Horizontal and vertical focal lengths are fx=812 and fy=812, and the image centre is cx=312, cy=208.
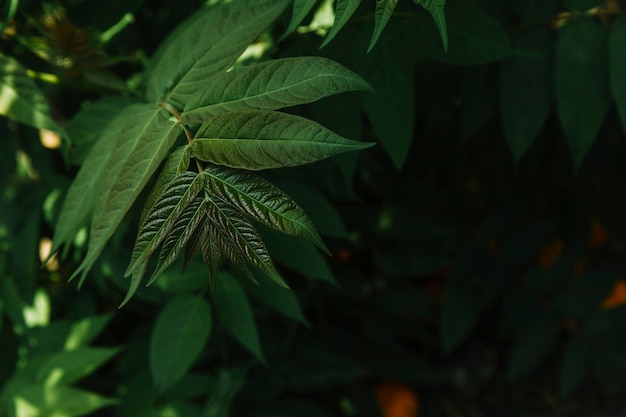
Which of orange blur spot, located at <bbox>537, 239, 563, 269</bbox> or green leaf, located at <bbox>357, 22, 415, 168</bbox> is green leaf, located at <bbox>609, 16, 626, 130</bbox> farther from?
orange blur spot, located at <bbox>537, 239, 563, 269</bbox>

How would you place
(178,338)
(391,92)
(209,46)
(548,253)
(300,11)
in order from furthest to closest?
(548,253)
(178,338)
(391,92)
(209,46)
(300,11)

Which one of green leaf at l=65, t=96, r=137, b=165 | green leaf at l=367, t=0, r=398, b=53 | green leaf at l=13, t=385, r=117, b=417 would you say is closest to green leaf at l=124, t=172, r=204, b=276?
green leaf at l=367, t=0, r=398, b=53

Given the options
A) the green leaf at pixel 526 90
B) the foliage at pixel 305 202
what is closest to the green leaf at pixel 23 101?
the foliage at pixel 305 202

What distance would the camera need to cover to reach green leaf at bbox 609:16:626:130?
3.68 ft

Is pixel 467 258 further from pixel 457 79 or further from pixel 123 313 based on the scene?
pixel 123 313

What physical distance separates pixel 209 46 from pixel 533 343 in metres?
1.11

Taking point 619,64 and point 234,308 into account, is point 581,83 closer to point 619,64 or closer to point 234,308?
point 619,64

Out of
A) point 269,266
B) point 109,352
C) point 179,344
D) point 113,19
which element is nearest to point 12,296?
point 109,352

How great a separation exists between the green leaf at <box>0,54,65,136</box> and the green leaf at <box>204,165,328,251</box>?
40cm

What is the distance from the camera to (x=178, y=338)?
1245 millimetres

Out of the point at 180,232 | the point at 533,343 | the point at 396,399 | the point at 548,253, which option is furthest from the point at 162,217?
the point at 548,253

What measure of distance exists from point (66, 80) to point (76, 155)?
175 mm

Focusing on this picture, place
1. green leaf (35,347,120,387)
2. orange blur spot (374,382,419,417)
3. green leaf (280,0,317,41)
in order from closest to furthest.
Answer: green leaf (280,0,317,41) → green leaf (35,347,120,387) → orange blur spot (374,382,419,417)

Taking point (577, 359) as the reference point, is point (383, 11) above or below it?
above
